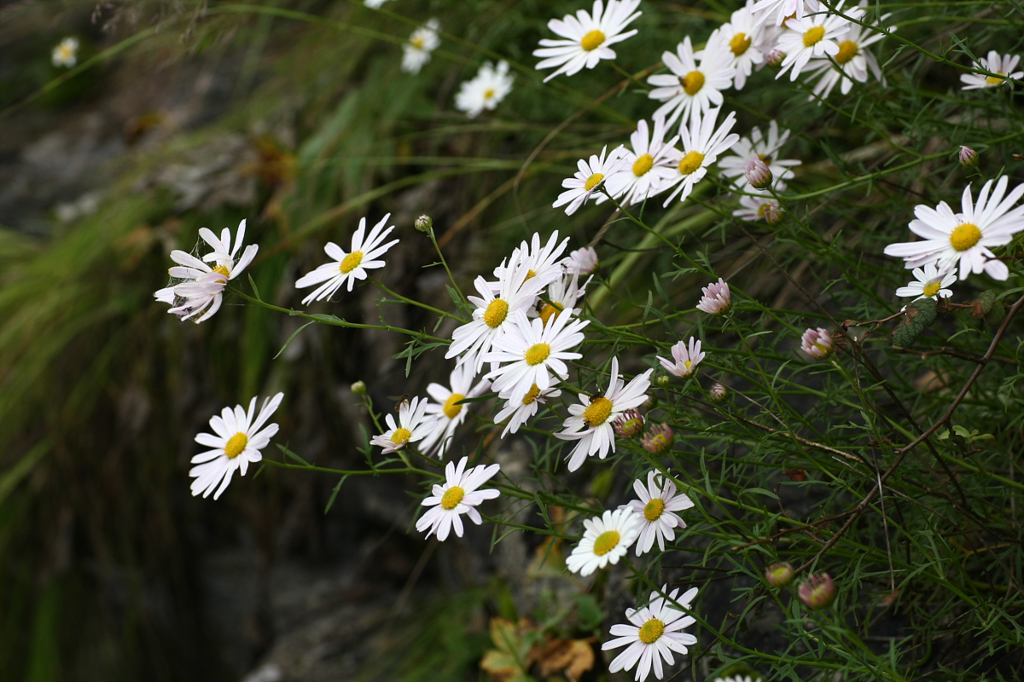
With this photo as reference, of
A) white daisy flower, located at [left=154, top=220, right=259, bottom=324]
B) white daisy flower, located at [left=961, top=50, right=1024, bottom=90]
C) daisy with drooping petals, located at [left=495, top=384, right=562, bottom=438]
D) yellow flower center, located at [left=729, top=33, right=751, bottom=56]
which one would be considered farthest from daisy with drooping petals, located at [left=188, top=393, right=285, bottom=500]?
white daisy flower, located at [left=961, top=50, right=1024, bottom=90]

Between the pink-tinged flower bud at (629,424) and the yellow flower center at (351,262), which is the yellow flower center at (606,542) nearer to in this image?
the pink-tinged flower bud at (629,424)

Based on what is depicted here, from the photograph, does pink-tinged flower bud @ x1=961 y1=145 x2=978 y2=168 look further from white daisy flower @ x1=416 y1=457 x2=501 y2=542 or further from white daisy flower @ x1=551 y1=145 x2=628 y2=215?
white daisy flower @ x1=416 y1=457 x2=501 y2=542

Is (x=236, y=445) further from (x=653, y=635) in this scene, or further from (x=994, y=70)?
(x=994, y=70)

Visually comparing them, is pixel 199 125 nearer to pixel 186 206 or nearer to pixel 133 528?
pixel 186 206

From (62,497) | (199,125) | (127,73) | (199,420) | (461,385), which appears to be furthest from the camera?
(127,73)

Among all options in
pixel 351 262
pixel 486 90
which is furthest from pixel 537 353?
pixel 486 90

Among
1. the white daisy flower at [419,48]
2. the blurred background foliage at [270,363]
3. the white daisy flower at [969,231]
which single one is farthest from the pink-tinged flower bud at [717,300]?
the white daisy flower at [419,48]

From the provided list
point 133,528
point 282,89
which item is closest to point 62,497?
point 133,528
